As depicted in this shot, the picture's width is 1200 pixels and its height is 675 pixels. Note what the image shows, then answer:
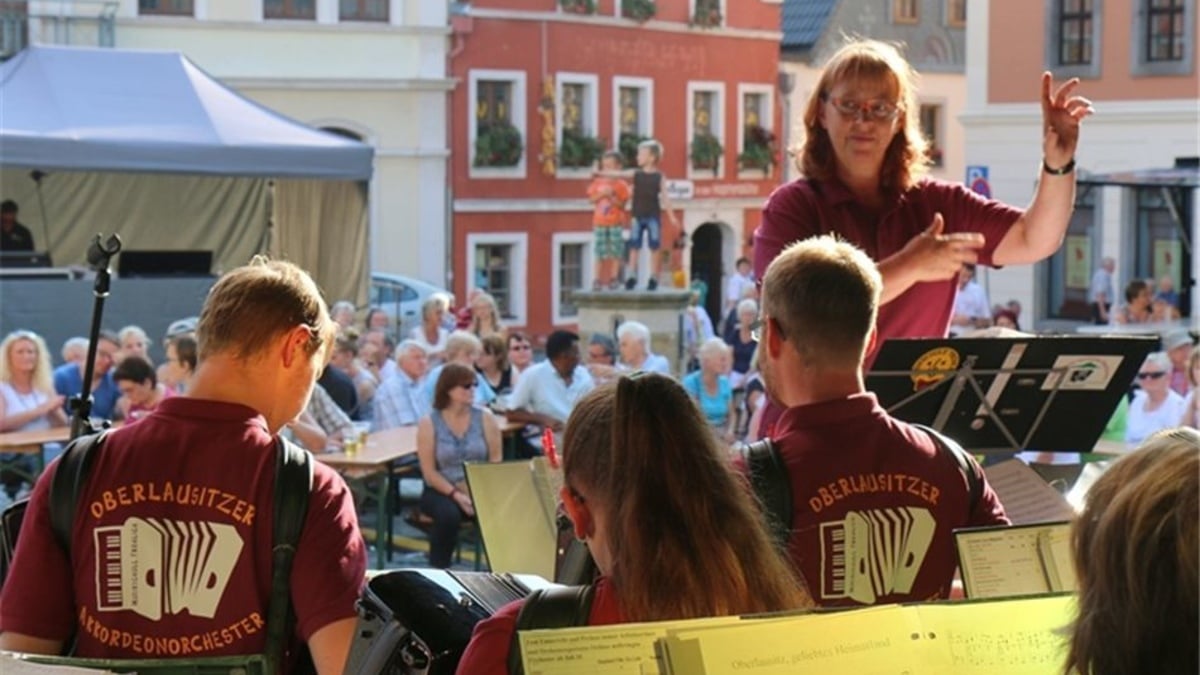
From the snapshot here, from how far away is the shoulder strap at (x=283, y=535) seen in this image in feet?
10.6

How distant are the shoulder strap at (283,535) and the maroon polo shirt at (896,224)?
148 centimetres

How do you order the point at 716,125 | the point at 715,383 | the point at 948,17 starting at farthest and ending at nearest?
the point at 948,17 < the point at 716,125 < the point at 715,383

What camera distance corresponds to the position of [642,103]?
33.8m

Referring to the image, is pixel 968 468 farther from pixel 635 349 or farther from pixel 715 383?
pixel 635 349

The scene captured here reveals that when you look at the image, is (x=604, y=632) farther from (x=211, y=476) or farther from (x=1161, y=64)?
(x=1161, y=64)

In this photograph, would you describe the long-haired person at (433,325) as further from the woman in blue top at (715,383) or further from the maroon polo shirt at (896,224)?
the maroon polo shirt at (896,224)

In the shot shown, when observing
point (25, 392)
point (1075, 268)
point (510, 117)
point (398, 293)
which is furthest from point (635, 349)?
point (510, 117)

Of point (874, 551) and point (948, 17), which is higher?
point (948, 17)

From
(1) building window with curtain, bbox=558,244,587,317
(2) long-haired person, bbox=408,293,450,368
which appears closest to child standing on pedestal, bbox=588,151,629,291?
(2) long-haired person, bbox=408,293,450,368

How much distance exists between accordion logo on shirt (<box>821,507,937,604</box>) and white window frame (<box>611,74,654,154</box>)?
29706 mm

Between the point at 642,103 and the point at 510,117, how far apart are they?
3.24 meters

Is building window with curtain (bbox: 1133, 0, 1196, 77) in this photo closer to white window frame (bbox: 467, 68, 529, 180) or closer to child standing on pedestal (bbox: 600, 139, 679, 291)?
child standing on pedestal (bbox: 600, 139, 679, 291)

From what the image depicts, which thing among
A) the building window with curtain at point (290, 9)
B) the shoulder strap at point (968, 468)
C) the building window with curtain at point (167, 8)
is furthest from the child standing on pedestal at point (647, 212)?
the shoulder strap at point (968, 468)

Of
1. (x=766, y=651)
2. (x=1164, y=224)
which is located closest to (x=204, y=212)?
(x=1164, y=224)
